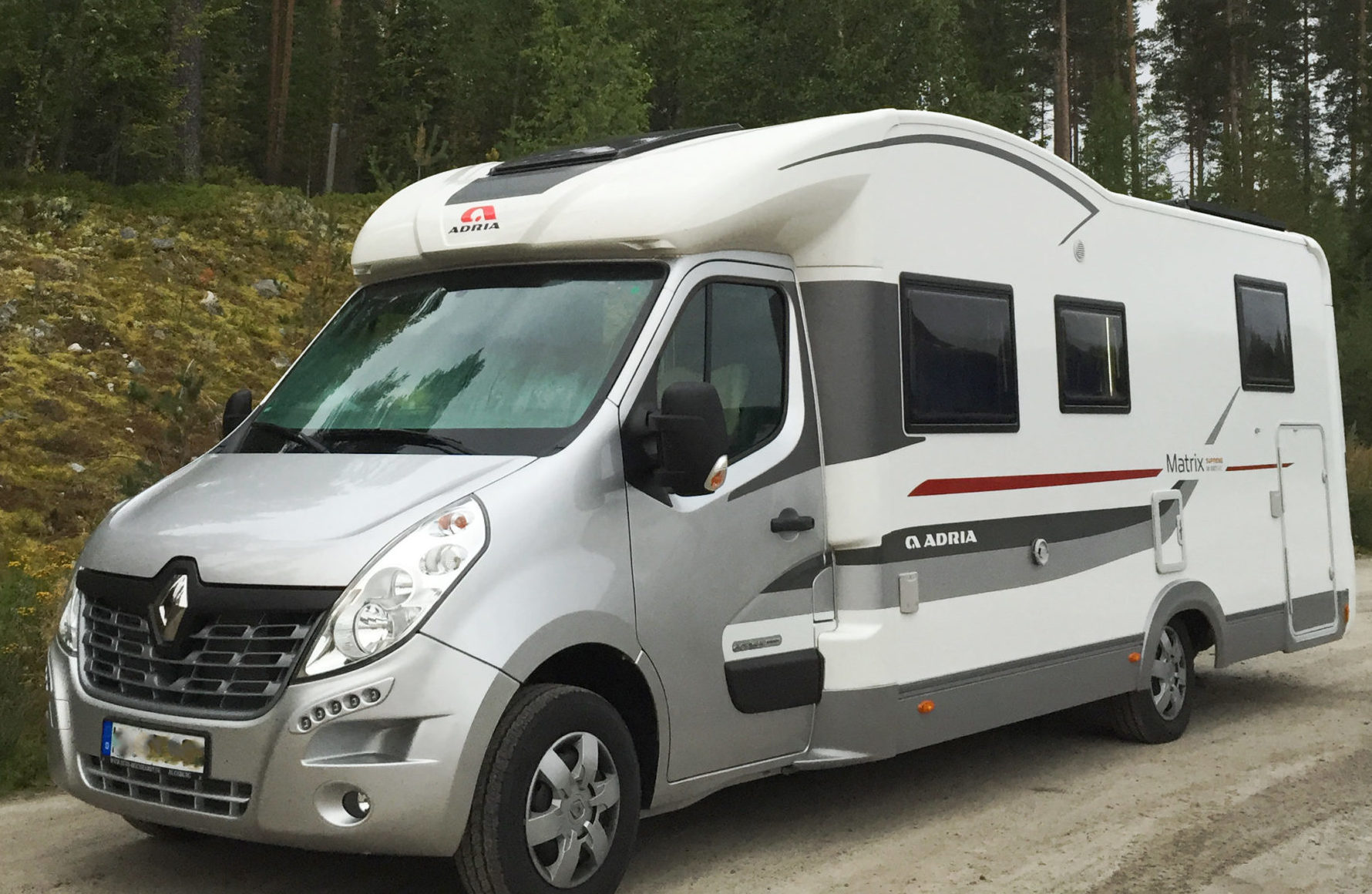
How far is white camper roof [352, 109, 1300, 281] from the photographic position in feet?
20.2

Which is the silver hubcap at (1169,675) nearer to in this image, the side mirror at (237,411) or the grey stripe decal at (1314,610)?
the grey stripe decal at (1314,610)

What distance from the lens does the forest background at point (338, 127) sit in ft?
45.2

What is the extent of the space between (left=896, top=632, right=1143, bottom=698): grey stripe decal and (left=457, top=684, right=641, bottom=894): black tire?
1629 millimetres

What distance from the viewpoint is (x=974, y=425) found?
23.5 feet

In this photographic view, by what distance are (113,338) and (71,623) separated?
1080 centimetres

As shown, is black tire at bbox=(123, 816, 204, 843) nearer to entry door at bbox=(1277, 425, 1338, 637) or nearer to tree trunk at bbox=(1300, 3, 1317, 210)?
entry door at bbox=(1277, 425, 1338, 637)

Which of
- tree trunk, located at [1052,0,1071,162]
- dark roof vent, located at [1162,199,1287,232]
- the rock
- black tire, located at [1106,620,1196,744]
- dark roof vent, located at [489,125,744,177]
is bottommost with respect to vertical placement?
black tire, located at [1106,620,1196,744]

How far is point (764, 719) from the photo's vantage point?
243 inches

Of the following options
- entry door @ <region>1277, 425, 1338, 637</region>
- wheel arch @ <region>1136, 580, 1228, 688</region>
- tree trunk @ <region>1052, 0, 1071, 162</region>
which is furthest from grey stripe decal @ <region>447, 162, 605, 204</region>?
tree trunk @ <region>1052, 0, 1071, 162</region>

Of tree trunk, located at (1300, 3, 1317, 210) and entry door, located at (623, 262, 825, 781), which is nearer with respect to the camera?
entry door, located at (623, 262, 825, 781)

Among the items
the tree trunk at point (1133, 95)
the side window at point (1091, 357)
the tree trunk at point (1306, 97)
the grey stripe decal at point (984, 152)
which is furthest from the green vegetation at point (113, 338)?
the tree trunk at point (1306, 97)

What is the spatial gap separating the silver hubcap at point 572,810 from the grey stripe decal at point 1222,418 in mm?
4961

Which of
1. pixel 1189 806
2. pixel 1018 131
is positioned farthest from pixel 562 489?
pixel 1018 131

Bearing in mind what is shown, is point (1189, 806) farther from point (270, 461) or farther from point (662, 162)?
point (270, 461)
